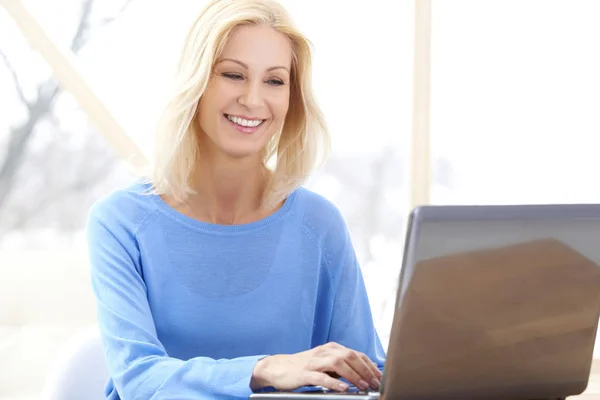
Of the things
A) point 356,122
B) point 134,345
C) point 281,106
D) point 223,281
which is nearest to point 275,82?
point 281,106

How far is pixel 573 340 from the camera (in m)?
1.21

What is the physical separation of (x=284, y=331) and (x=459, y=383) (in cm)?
67

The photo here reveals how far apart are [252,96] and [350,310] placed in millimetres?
477

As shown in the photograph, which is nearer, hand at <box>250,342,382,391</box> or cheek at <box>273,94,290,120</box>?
hand at <box>250,342,382,391</box>

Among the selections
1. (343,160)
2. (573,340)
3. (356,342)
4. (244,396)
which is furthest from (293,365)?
(343,160)

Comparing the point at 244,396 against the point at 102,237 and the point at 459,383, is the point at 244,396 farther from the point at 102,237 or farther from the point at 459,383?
the point at 102,237

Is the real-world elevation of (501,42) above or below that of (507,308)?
above

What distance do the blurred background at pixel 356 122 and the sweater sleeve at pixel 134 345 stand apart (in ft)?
7.57

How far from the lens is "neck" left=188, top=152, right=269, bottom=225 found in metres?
1.84

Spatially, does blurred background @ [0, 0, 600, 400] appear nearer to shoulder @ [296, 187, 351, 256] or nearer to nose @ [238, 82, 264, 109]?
shoulder @ [296, 187, 351, 256]

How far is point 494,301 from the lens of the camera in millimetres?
1139

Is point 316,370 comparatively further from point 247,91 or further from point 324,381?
point 247,91

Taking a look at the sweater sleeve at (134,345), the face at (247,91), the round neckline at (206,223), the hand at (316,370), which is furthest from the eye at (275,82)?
the hand at (316,370)

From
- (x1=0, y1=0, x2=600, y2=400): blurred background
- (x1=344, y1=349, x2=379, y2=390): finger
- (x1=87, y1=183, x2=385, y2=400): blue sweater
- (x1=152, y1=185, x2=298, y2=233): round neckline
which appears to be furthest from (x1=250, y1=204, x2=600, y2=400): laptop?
(x1=0, y1=0, x2=600, y2=400): blurred background
